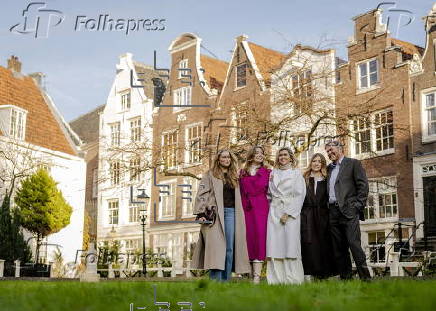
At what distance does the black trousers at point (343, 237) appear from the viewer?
27.9ft

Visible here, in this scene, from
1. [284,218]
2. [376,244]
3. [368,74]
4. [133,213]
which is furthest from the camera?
[133,213]

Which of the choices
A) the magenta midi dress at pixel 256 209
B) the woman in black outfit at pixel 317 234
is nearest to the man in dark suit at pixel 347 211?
the woman in black outfit at pixel 317 234

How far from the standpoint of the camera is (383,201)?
24109 mm

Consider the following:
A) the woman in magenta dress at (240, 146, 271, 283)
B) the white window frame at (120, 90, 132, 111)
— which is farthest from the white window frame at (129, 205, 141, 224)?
the woman in magenta dress at (240, 146, 271, 283)

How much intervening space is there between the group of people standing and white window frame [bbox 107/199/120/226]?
2849 centimetres

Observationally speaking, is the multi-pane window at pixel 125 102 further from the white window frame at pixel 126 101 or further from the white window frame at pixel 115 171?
the white window frame at pixel 115 171

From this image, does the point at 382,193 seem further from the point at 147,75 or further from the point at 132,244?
the point at 147,75

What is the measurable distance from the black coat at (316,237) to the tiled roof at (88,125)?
35.2 m

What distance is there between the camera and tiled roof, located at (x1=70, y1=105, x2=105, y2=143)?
43.9m

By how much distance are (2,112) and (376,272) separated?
19.5m

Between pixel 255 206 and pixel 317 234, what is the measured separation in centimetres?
94

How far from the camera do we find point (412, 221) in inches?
891

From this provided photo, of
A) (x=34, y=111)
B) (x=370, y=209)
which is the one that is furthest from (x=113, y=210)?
(x=370, y=209)

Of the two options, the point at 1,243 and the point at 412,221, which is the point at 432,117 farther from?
the point at 1,243
